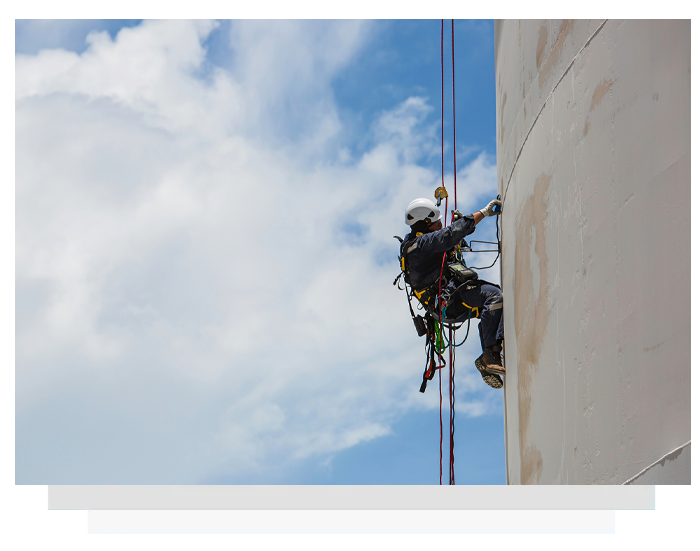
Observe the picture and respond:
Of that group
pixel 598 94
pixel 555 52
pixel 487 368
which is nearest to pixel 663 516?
pixel 598 94

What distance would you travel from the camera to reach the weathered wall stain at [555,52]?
5293 mm

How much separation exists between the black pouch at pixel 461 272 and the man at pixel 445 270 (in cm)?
8

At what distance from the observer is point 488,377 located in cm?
804

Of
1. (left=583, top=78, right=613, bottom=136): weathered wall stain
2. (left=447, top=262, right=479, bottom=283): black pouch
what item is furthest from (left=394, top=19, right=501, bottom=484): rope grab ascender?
(left=583, top=78, right=613, bottom=136): weathered wall stain

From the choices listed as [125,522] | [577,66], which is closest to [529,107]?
[577,66]

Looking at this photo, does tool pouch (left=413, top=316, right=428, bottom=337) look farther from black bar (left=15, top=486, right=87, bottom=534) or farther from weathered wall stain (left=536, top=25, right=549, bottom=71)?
black bar (left=15, top=486, right=87, bottom=534)

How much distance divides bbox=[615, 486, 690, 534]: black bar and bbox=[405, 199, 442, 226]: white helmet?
5629 mm

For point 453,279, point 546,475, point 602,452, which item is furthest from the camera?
point 453,279

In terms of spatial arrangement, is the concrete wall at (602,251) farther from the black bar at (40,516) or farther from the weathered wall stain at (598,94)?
the black bar at (40,516)

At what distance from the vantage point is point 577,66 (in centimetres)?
503

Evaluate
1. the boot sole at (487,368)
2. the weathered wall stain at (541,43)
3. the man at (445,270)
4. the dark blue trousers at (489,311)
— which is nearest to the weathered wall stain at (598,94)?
the weathered wall stain at (541,43)

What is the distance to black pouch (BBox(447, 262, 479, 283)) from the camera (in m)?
8.24

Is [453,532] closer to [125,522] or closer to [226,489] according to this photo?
[226,489]

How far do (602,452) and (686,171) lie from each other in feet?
5.65
